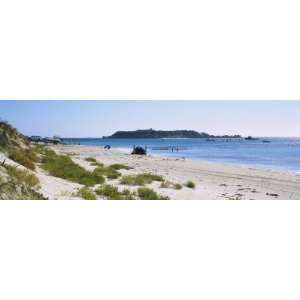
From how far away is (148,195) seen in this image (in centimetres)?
823

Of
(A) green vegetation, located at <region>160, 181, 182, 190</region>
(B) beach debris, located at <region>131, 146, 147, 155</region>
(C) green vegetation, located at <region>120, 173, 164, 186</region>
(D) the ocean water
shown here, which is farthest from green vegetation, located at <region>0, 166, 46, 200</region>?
(B) beach debris, located at <region>131, 146, 147, 155</region>

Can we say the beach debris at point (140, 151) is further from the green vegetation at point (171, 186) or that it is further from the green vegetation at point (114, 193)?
the green vegetation at point (114, 193)

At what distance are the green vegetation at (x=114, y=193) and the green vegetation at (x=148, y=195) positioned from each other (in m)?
0.17

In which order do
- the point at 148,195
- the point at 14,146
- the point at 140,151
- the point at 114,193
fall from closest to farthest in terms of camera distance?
1. the point at 114,193
2. the point at 148,195
3. the point at 14,146
4. the point at 140,151

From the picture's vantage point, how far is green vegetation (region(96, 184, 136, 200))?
790cm

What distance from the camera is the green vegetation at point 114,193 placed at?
7903 millimetres

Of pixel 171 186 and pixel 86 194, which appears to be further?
pixel 171 186

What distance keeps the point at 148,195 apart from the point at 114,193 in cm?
68

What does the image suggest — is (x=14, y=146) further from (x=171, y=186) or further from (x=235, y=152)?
(x=235, y=152)

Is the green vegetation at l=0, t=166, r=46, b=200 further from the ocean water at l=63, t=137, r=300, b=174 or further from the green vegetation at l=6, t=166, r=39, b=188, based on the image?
the ocean water at l=63, t=137, r=300, b=174

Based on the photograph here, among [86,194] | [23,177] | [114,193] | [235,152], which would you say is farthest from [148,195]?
[235,152]
